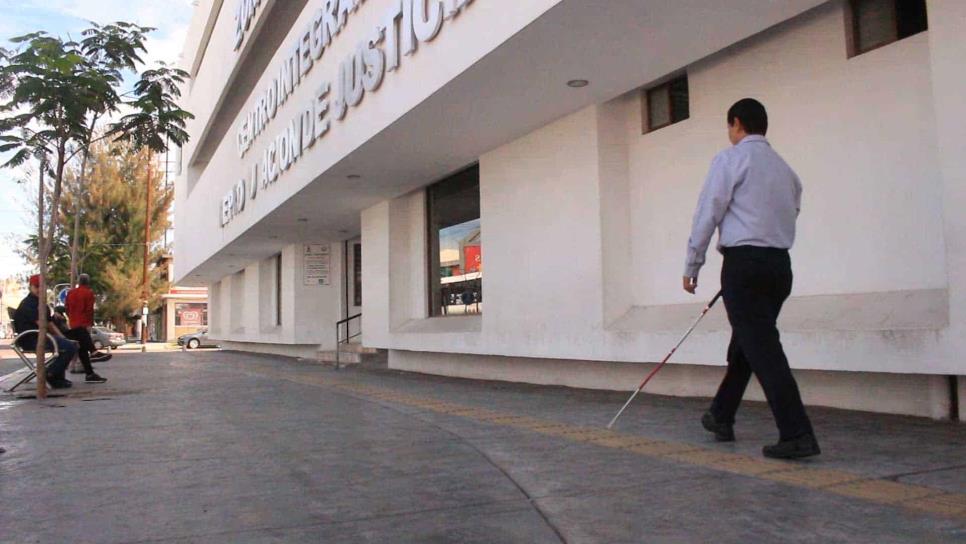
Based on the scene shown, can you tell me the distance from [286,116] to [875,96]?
1014cm

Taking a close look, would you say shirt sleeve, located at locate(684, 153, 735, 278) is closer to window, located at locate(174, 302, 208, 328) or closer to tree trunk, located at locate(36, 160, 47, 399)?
tree trunk, located at locate(36, 160, 47, 399)

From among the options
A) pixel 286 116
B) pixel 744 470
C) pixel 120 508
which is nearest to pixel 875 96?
pixel 744 470

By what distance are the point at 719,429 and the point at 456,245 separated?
776 centimetres

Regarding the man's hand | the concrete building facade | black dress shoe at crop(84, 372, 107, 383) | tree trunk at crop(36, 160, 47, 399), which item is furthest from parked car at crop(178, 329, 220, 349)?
the man's hand

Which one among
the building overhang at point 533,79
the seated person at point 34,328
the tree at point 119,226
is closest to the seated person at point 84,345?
the seated person at point 34,328

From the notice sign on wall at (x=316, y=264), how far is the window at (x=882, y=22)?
15599 millimetres

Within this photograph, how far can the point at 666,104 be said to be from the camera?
8.04 m

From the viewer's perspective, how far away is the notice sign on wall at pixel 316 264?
1981 centimetres

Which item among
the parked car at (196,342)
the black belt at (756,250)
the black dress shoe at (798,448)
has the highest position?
the black belt at (756,250)

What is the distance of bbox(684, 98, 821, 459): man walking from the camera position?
4.09 meters

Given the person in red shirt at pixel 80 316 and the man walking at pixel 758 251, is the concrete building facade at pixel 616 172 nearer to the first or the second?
the man walking at pixel 758 251

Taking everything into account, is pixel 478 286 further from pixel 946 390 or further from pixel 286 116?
pixel 946 390

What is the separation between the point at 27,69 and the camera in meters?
8.66

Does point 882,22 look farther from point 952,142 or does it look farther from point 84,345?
point 84,345
